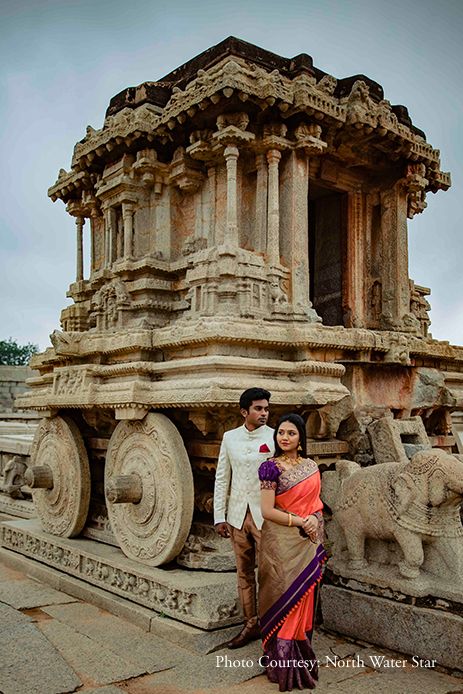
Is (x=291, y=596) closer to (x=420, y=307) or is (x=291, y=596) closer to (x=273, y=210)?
(x=273, y=210)

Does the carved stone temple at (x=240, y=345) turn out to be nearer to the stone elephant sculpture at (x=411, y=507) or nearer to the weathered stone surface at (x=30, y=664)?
the stone elephant sculpture at (x=411, y=507)

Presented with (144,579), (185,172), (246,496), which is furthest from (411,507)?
(185,172)

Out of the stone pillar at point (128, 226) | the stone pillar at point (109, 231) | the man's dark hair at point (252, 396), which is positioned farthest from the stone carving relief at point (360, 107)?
the man's dark hair at point (252, 396)

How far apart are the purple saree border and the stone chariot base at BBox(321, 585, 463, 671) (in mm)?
784

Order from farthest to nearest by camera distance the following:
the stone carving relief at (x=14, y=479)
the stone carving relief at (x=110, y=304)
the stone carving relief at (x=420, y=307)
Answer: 1. the stone carving relief at (x=14, y=479)
2. the stone carving relief at (x=420, y=307)
3. the stone carving relief at (x=110, y=304)

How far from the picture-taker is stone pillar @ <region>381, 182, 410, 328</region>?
7844 millimetres

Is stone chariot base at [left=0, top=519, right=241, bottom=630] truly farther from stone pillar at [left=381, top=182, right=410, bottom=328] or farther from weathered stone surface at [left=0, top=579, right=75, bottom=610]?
stone pillar at [left=381, top=182, right=410, bottom=328]

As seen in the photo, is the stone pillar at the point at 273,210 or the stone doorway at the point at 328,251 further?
the stone doorway at the point at 328,251

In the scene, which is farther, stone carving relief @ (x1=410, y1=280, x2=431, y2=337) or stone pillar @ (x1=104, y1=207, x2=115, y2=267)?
stone carving relief @ (x1=410, y1=280, x2=431, y2=337)

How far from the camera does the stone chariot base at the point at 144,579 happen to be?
202 inches

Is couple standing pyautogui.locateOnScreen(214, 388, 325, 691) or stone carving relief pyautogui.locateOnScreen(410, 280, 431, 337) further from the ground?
stone carving relief pyautogui.locateOnScreen(410, 280, 431, 337)

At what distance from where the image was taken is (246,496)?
16.0 feet

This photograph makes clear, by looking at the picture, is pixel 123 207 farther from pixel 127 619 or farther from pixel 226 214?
pixel 127 619

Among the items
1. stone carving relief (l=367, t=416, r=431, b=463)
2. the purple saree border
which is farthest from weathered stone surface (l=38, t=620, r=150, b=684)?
stone carving relief (l=367, t=416, r=431, b=463)
